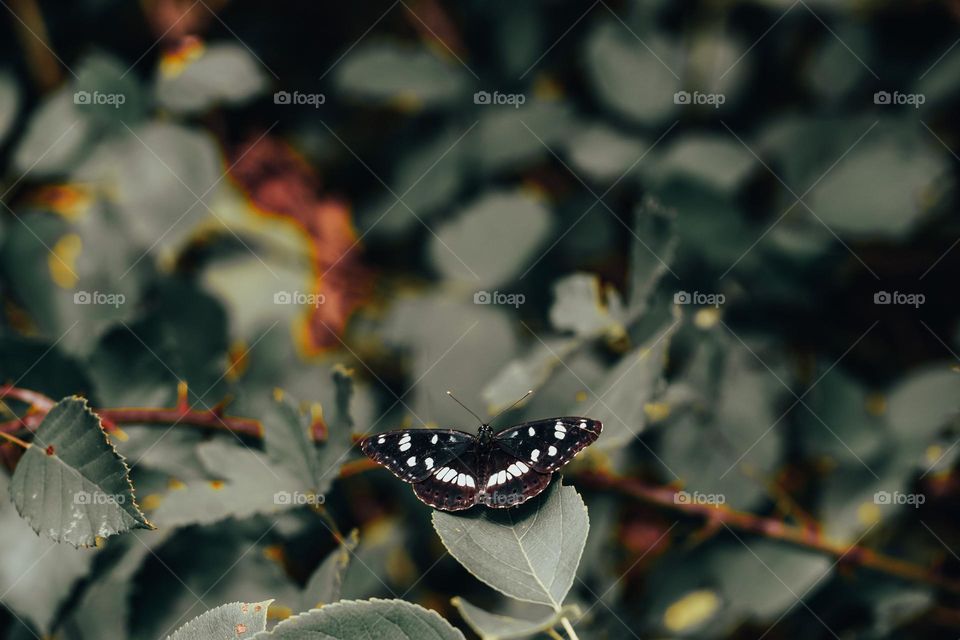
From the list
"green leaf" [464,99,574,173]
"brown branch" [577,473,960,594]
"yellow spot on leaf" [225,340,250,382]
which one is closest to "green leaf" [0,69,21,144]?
"yellow spot on leaf" [225,340,250,382]

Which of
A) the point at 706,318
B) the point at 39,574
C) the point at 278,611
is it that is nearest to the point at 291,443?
the point at 278,611

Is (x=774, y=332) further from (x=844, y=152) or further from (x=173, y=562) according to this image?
(x=173, y=562)

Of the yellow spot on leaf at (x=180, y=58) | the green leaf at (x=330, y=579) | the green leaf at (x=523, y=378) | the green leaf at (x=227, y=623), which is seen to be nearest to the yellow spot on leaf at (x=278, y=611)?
the green leaf at (x=330, y=579)

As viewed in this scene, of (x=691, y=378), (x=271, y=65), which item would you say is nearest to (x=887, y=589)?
(x=691, y=378)

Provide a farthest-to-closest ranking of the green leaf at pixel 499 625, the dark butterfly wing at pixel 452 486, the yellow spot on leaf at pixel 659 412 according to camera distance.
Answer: the yellow spot on leaf at pixel 659 412 → the dark butterfly wing at pixel 452 486 → the green leaf at pixel 499 625

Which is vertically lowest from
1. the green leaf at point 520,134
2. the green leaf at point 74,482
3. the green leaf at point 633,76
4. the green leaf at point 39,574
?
the green leaf at point 39,574

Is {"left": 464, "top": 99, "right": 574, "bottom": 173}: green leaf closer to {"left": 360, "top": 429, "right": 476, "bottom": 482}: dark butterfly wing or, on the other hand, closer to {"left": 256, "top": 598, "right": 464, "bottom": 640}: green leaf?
{"left": 360, "top": 429, "right": 476, "bottom": 482}: dark butterfly wing

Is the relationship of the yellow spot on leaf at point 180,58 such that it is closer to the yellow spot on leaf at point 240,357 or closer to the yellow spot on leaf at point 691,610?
the yellow spot on leaf at point 240,357
